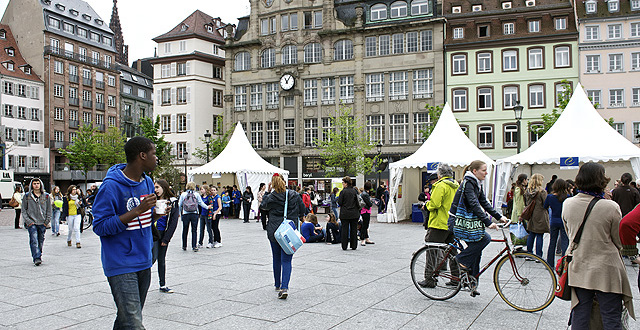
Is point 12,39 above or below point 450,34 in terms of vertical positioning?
above

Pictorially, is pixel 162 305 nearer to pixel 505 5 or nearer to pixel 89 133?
pixel 505 5

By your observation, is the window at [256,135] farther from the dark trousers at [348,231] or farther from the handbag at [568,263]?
the handbag at [568,263]

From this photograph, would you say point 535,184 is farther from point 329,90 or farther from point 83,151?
point 83,151

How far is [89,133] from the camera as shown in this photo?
56.5 metres

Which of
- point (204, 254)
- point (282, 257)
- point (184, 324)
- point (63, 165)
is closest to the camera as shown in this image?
point (184, 324)

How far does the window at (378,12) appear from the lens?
47.7 meters

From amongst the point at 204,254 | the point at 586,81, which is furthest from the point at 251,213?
the point at 586,81

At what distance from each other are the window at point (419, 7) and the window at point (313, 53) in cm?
844

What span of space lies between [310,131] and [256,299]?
139 ft

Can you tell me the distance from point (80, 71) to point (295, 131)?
93.7 feet

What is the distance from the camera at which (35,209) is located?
11.3 m

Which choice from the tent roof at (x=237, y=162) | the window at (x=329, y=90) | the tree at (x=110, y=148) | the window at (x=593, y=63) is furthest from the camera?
the tree at (x=110, y=148)

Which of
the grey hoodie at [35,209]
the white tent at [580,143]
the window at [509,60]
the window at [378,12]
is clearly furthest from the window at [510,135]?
the grey hoodie at [35,209]

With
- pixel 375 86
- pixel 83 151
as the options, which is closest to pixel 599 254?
pixel 375 86
